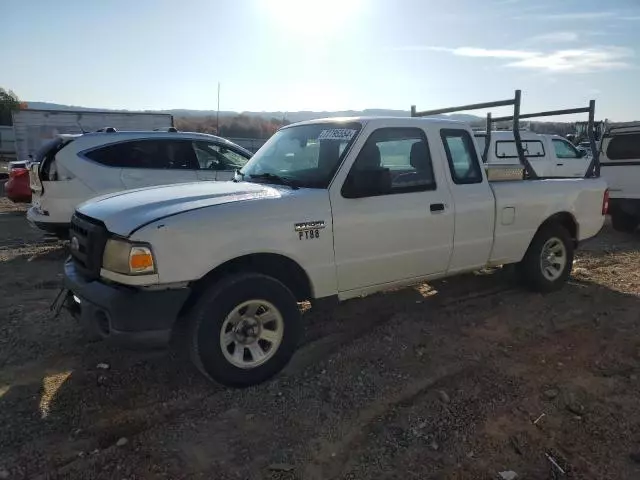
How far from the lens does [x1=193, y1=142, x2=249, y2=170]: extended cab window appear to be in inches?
323

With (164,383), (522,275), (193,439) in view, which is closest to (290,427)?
(193,439)

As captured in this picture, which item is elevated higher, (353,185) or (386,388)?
(353,185)

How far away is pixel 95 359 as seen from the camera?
4.21m

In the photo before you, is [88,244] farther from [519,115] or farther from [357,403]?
[519,115]

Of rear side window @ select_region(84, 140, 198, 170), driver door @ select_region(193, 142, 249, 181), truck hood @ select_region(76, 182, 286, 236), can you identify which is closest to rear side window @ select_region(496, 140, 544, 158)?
driver door @ select_region(193, 142, 249, 181)

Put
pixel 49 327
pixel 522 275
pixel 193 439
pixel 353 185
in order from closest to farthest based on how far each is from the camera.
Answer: pixel 193 439 → pixel 353 185 → pixel 49 327 → pixel 522 275

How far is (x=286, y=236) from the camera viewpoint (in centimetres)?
385

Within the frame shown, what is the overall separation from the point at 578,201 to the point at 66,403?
5460mm

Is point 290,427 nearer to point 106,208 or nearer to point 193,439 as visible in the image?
point 193,439

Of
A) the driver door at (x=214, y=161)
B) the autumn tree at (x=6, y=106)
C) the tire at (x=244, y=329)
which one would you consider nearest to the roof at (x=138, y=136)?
the driver door at (x=214, y=161)

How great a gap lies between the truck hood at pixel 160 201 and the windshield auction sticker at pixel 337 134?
27.7 inches

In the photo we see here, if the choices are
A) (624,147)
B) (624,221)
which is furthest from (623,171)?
(624,221)

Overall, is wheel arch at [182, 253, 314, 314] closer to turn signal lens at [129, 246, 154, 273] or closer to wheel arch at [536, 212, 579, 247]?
turn signal lens at [129, 246, 154, 273]

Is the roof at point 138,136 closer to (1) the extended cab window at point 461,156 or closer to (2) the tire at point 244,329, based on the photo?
(1) the extended cab window at point 461,156
